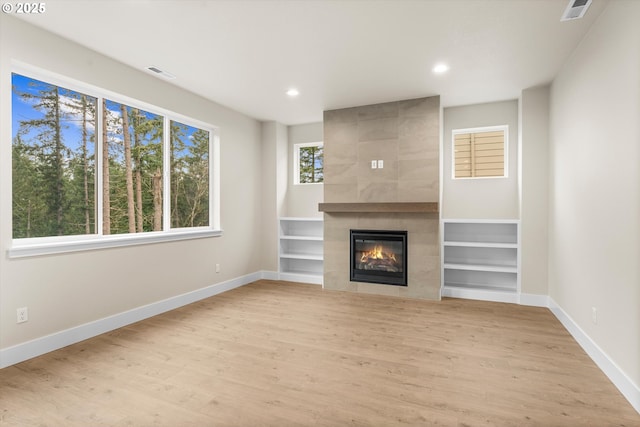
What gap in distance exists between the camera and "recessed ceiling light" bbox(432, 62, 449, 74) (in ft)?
11.6

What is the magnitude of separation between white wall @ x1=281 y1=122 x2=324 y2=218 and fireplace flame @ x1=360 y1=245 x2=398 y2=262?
1218 millimetres

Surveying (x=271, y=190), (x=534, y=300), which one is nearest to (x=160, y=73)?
(x=271, y=190)

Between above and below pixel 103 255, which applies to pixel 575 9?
above

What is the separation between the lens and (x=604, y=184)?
8.40ft

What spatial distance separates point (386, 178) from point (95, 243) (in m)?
3.58

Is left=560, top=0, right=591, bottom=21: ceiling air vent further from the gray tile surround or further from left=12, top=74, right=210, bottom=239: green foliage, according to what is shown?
left=12, top=74, right=210, bottom=239: green foliage

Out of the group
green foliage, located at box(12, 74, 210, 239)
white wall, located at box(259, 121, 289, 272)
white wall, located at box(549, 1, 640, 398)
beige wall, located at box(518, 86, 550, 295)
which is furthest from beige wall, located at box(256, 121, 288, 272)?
white wall, located at box(549, 1, 640, 398)

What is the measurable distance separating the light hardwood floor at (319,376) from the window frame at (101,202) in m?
0.88

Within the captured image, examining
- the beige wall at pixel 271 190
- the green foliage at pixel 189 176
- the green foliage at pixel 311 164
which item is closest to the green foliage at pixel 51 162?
the green foliage at pixel 189 176

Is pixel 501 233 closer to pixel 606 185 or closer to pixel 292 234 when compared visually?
pixel 606 185

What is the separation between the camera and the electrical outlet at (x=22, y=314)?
2670 millimetres

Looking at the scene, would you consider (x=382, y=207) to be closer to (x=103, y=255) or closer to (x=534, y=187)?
(x=534, y=187)

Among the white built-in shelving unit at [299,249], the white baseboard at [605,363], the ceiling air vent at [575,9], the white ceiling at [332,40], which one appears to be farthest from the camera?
the white built-in shelving unit at [299,249]

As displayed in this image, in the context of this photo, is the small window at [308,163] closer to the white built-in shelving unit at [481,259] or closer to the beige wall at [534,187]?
the white built-in shelving unit at [481,259]
